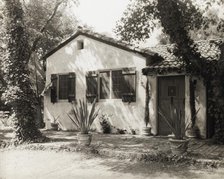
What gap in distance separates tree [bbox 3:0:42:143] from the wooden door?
4949 mm

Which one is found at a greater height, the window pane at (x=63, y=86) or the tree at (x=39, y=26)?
the tree at (x=39, y=26)

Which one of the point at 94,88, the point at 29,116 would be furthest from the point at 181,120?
the point at 94,88

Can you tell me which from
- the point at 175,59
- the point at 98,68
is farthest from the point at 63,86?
the point at 175,59

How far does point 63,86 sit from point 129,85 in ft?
12.4

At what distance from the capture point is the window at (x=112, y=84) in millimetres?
13820

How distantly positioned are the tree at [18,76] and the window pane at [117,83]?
4.00 metres

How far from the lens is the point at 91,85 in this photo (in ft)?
49.2

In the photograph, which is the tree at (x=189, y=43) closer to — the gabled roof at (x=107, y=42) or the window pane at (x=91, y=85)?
the gabled roof at (x=107, y=42)

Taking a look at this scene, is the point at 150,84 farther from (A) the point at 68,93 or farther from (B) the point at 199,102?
(A) the point at 68,93

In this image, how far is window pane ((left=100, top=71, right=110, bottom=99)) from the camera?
14.5 meters

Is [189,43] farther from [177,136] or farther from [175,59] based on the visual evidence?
[177,136]

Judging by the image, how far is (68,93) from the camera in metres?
15.7

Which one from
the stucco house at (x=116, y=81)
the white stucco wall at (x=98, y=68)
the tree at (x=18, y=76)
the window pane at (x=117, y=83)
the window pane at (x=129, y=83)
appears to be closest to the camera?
the tree at (x=18, y=76)

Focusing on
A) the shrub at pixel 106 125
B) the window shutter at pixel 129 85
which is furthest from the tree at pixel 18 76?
the window shutter at pixel 129 85
